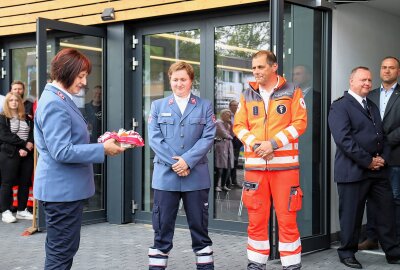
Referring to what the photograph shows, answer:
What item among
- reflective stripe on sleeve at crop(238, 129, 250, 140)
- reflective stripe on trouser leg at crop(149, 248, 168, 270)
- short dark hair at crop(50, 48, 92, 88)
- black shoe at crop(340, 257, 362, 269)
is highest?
short dark hair at crop(50, 48, 92, 88)

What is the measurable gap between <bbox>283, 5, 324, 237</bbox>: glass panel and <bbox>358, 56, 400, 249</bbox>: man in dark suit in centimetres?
54

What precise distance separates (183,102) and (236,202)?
2.40 m

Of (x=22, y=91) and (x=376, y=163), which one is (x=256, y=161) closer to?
(x=376, y=163)

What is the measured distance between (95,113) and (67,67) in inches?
170

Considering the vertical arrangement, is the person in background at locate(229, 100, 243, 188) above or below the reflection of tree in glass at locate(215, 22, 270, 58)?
below

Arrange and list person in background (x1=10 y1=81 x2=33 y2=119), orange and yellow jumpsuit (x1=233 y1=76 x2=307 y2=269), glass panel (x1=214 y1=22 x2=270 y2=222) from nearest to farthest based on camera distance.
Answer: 1. orange and yellow jumpsuit (x1=233 y1=76 x2=307 y2=269)
2. glass panel (x1=214 y1=22 x2=270 y2=222)
3. person in background (x1=10 y1=81 x2=33 y2=119)

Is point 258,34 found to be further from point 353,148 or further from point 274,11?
point 353,148

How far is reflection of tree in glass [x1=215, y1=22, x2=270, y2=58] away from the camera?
6539 mm

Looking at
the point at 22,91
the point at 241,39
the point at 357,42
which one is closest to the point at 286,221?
the point at 241,39

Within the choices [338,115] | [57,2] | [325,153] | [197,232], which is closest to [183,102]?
[197,232]

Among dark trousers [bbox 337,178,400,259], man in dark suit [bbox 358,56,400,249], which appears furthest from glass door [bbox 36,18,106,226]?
man in dark suit [bbox 358,56,400,249]

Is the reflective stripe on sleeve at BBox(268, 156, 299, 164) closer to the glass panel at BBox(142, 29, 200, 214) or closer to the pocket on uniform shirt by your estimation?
the pocket on uniform shirt

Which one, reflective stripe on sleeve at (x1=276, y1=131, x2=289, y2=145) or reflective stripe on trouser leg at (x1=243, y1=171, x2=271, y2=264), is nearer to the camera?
reflective stripe on sleeve at (x1=276, y1=131, x2=289, y2=145)

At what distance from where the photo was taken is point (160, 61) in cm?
746
